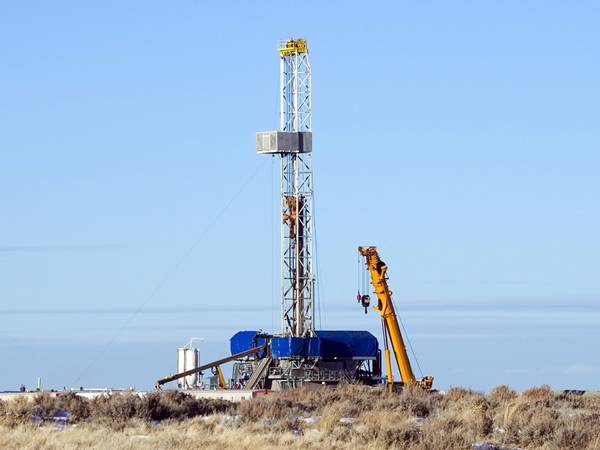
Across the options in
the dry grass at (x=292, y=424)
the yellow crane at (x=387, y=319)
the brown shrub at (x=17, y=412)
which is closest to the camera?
the dry grass at (x=292, y=424)

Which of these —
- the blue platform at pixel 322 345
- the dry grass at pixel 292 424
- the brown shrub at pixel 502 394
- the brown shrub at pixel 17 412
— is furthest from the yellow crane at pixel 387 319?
the brown shrub at pixel 17 412

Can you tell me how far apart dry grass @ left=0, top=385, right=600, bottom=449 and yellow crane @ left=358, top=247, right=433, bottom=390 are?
22.4m

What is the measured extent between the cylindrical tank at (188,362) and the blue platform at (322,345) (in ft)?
6.23

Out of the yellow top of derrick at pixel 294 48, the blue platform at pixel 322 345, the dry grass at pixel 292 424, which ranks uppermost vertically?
the yellow top of derrick at pixel 294 48

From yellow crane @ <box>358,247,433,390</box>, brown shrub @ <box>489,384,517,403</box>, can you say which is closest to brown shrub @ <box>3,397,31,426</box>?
brown shrub @ <box>489,384,517,403</box>

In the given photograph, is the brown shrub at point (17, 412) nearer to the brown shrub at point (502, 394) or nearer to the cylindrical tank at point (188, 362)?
the brown shrub at point (502, 394)

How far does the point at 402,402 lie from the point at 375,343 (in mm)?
28199

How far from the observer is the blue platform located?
7056cm

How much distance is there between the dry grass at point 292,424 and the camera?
3362cm

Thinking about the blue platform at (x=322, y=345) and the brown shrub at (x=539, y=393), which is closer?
the brown shrub at (x=539, y=393)

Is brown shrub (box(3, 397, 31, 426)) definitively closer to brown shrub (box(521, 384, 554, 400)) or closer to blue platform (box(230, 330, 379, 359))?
brown shrub (box(521, 384, 554, 400))

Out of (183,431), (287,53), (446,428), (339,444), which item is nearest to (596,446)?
(446,428)

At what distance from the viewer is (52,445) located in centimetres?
3206

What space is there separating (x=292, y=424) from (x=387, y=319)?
30.5 metres
